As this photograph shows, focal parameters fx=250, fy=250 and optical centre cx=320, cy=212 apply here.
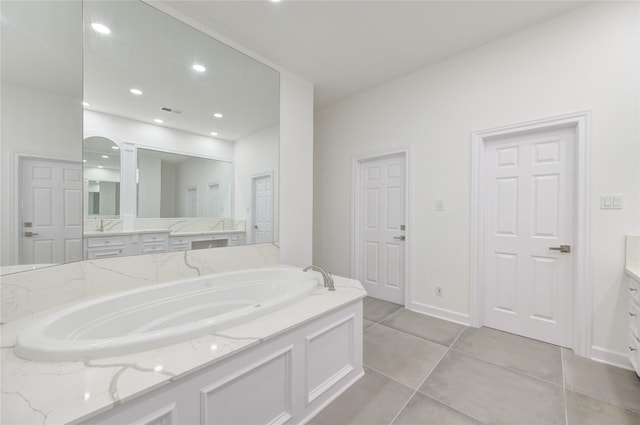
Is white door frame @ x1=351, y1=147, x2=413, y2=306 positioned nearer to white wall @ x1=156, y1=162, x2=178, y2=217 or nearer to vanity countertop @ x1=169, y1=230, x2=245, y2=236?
vanity countertop @ x1=169, y1=230, x2=245, y2=236

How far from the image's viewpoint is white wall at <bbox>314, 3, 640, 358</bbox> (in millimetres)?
1807

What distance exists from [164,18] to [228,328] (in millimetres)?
2327

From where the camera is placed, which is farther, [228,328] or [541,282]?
[541,282]

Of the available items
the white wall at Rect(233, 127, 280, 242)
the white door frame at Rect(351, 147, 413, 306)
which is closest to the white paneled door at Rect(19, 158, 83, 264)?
the white wall at Rect(233, 127, 280, 242)

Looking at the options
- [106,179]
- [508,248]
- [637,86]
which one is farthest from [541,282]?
[106,179]

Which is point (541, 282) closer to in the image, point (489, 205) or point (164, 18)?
point (489, 205)

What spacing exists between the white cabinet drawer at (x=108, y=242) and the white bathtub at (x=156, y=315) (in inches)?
16.0

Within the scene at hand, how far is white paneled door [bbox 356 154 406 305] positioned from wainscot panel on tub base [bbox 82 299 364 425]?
5.03 feet

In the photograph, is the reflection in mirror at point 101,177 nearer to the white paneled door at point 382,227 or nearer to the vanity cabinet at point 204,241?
the vanity cabinet at point 204,241

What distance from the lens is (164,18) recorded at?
1.95m

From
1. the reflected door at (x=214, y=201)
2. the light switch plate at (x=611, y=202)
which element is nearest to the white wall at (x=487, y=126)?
the light switch plate at (x=611, y=202)

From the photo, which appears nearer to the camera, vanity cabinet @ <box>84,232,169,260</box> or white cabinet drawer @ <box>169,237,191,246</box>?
vanity cabinet @ <box>84,232,169,260</box>

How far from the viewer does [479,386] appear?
1.61m

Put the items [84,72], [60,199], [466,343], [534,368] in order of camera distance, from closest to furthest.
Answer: [60,199]
[84,72]
[534,368]
[466,343]
